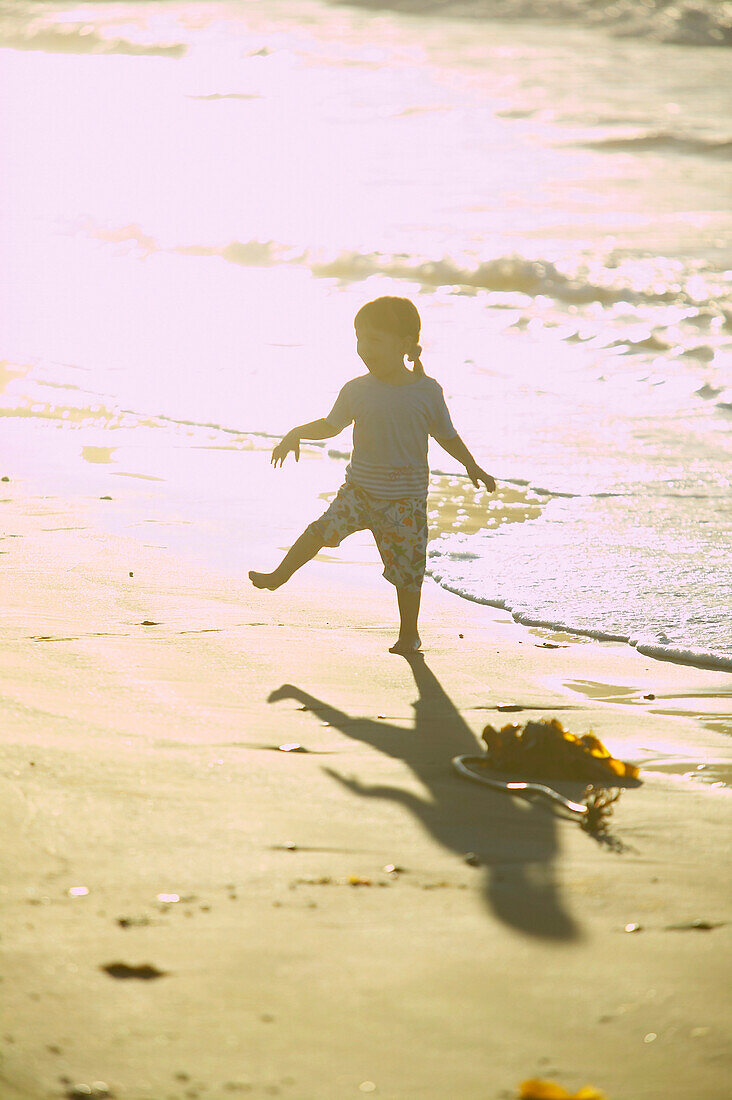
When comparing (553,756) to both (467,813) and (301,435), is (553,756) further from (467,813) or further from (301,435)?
(301,435)

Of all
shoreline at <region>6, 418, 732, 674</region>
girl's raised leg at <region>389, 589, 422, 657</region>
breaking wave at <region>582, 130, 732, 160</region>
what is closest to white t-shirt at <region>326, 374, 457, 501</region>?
girl's raised leg at <region>389, 589, 422, 657</region>

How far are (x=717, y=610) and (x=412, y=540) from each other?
1.37 meters

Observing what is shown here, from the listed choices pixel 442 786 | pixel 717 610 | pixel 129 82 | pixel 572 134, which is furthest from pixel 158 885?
pixel 129 82

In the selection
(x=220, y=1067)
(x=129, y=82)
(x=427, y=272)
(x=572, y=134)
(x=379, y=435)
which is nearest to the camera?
(x=220, y=1067)

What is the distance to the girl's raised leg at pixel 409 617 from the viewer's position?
4.50 metres

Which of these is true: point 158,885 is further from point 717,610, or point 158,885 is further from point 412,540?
point 717,610

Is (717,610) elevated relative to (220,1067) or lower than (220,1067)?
lower

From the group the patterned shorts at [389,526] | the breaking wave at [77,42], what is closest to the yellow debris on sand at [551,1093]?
the patterned shorts at [389,526]

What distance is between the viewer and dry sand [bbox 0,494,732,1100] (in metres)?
2.08

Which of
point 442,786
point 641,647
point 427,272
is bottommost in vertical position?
point 427,272

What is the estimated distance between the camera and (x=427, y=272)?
1659 centimetres

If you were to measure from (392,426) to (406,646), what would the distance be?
0.78 meters

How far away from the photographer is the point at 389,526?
4.64m

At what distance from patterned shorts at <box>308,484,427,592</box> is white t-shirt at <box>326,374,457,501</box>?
1.7 inches
